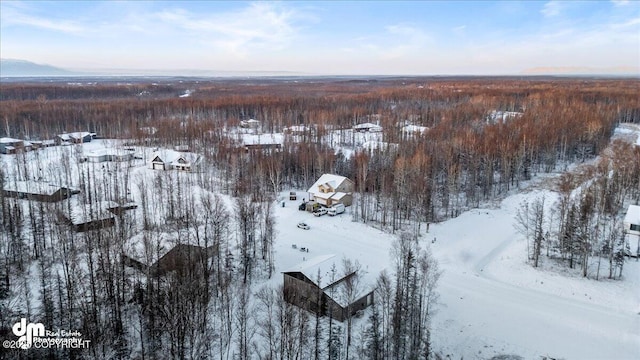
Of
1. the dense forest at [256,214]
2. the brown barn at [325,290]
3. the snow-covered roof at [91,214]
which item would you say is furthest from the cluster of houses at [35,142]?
the brown barn at [325,290]

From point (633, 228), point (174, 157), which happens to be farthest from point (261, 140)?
point (633, 228)

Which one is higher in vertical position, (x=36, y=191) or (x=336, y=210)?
(x=36, y=191)

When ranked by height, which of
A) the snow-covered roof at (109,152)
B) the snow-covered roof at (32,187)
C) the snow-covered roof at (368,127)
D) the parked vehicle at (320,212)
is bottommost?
the parked vehicle at (320,212)

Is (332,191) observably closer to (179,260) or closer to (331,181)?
(331,181)

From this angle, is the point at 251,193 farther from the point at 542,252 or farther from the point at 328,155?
the point at 542,252

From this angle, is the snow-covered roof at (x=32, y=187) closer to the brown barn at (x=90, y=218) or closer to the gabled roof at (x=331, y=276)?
the brown barn at (x=90, y=218)

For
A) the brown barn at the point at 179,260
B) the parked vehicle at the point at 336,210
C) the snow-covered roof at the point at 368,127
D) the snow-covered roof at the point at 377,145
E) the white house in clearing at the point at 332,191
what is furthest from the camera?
the snow-covered roof at the point at 368,127
